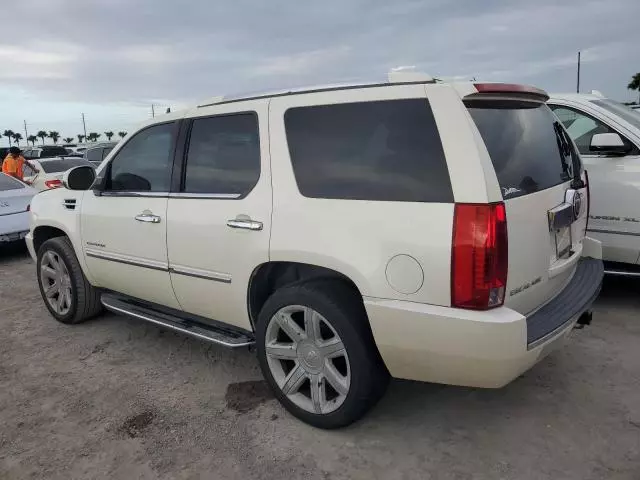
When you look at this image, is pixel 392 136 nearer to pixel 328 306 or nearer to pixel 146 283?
pixel 328 306

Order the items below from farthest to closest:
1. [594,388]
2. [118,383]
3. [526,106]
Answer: [118,383]
[594,388]
[526,106]

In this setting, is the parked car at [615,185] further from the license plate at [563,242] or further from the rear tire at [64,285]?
the rear tire at [64,285]

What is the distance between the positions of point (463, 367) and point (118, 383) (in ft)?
7.84

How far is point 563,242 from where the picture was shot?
3.08 meters

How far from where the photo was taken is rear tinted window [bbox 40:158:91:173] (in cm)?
1203

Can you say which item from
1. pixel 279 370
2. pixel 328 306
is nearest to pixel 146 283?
pixel 279 370

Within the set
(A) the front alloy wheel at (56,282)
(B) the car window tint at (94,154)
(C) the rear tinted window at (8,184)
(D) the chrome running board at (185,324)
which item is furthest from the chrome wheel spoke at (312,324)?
(B) the car window tint at (94,154)

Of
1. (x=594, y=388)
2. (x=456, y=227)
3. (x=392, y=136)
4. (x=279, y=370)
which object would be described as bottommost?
(x=594, y=388)

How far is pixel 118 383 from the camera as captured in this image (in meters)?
3.69

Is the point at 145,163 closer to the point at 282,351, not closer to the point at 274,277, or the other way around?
the point at 274,277

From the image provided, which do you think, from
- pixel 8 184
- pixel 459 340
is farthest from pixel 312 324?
pixel 8 184

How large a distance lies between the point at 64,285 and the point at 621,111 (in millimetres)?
5298

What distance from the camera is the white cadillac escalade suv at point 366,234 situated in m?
2.43

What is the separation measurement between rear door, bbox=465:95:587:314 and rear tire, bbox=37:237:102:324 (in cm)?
356
